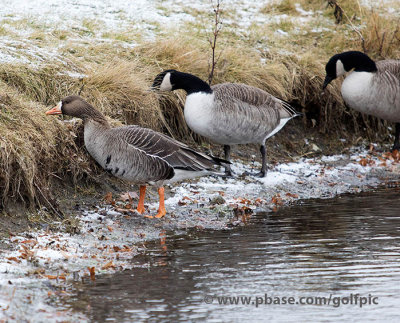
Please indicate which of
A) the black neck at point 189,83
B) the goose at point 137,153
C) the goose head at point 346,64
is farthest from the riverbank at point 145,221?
the goose head at point 346,64

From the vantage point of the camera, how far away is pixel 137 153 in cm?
733

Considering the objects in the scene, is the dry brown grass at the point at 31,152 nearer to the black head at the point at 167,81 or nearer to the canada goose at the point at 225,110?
the black head at the point at 167,81

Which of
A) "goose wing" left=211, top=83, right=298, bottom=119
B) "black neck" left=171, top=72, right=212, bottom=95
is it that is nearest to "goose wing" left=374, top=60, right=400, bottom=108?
"goose wing" left=211, top=83, right=298, bottom=119

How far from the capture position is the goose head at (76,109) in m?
7.50

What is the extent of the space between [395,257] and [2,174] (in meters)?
3.61

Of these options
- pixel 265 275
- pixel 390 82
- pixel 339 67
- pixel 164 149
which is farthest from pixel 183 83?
pixel 265 275

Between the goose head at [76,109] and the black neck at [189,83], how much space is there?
1.47m

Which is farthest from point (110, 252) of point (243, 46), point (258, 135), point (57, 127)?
point (243, 46)

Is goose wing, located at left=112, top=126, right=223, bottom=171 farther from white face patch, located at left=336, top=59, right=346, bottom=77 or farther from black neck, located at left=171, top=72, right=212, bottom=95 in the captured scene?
white face patch, located at left=336, top=59, right=346, bottom=77

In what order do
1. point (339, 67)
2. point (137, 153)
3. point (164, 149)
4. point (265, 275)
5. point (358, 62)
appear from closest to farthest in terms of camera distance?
point (265, 275) → point (137, 153) → point (164, 149) → point (339, 67) → point (358, 62)

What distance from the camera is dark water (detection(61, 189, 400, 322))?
4.65m

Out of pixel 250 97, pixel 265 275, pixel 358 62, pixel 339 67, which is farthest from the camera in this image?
pixel 358 62

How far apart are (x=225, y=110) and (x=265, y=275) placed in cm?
356

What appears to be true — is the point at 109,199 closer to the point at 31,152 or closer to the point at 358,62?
the point at 31,152
